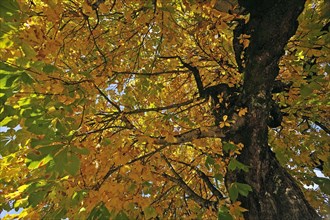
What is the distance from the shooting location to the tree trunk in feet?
12.3

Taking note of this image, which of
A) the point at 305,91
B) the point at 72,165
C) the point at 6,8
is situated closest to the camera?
the point at 6,8

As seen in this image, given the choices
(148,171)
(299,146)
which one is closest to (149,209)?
(148,171)

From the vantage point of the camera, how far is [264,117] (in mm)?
4203

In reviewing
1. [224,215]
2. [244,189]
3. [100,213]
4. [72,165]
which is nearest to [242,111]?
[244,189]

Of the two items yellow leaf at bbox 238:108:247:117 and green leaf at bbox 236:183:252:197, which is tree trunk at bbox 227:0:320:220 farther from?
green leaf at bbox 236:183:252:197

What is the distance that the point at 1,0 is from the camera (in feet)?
7.55

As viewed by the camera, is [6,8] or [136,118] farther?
[136,118]

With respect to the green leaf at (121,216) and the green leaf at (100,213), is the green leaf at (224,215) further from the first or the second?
the green leaf at (100,213)

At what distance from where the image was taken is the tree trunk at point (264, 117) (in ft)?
12.3

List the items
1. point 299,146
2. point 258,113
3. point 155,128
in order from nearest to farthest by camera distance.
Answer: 1. point 258,113
2. point 155,128
3. point 299,146

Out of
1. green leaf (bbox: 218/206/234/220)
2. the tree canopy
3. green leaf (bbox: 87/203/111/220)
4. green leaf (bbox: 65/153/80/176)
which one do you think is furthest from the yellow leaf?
green leaf (bbox: 65/153/80/176)

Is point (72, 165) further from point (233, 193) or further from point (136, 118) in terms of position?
point (136, 118)

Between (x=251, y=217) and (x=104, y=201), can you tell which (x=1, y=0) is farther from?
(x=251, y=217)

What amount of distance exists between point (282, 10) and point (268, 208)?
2608 millimetres
